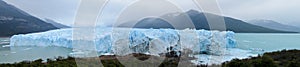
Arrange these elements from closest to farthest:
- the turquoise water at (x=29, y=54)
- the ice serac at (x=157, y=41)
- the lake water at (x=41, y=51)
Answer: the turquoise water at (x=29, y=54) < the lake water at (x=41, y=51) < the ice serac at (x=157, y=41)

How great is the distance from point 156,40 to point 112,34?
2079 millimetres

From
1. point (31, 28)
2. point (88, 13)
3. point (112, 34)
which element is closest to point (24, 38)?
point (112, 34)

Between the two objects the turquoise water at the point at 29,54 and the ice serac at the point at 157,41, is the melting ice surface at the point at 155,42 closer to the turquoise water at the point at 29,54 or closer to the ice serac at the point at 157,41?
the ice serac at the point at 157,41

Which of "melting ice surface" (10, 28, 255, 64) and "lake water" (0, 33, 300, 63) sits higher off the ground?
"melting ice surface" (10, 28, 255, 64)

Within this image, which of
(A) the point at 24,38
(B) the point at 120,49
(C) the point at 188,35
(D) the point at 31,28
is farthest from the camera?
(D) the point at 31,28

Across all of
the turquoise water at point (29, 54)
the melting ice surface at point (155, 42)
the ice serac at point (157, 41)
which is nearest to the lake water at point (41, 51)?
the turquoise water at point (29, 54)

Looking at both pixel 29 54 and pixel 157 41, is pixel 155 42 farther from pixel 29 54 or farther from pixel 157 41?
pixel 29 54

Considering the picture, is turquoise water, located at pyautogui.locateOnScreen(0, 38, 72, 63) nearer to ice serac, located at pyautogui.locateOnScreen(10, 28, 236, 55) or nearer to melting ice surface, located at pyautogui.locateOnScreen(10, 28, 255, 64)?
melting ice surface, located at pyautogui.locateOnScreen(10, 28, 255, 64)

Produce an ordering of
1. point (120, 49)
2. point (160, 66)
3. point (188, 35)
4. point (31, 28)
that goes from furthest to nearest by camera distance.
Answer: point (31, 28), point (188, 35), point (120, 49), point (160, 66)

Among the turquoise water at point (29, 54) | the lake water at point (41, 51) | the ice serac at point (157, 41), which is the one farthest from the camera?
the ice serac at point (157, 41)

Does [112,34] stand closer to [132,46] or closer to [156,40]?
[132,46]

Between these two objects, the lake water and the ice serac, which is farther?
the ice serac

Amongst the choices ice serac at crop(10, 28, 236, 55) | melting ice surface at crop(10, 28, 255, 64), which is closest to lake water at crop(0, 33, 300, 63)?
melting ice surface at crop(10, 28, 255, 64)

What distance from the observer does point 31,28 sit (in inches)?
1553
